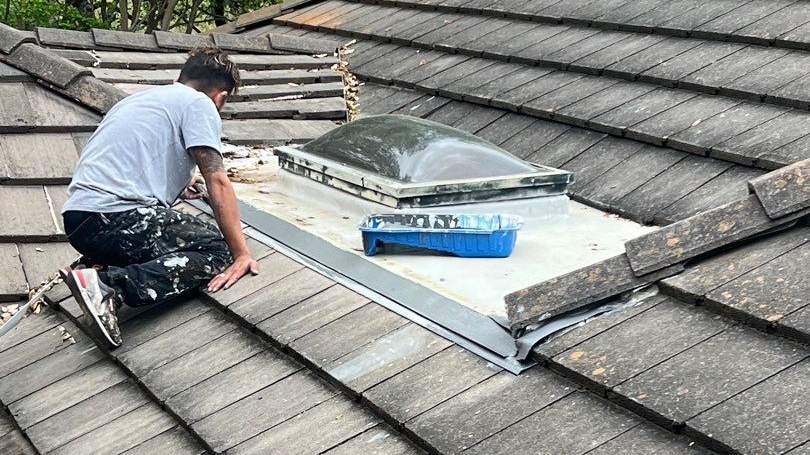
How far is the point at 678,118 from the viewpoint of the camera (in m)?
5.25

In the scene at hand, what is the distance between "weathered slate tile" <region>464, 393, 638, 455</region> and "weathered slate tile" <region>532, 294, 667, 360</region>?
21cm

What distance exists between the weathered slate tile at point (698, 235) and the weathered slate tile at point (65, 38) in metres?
4.54

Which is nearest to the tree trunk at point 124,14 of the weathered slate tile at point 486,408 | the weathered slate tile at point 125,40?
the weathered slate tile at point 125,40

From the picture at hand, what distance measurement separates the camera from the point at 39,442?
11.3 ft

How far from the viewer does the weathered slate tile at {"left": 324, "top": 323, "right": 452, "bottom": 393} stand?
304cm

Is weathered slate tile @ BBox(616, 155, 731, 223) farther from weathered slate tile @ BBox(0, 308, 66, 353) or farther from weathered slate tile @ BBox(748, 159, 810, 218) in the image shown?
weathered slate tile @ BBox(0, 308, 66, 353)

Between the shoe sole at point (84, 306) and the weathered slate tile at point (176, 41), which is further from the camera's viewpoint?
the weathered slate tile at point (176, 41)

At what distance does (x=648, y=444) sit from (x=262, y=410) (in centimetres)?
114

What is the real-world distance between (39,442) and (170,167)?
1243 mm

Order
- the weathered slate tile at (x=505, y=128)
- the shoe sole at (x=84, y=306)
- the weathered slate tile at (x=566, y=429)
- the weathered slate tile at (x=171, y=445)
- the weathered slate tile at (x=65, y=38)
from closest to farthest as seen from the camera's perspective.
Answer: the weathered slate tile at (x=566, y=429) < the weathered slate tile at (x=171, y=445) < the shoe sole at (x=84, y=306) < the weathered slate tile at (x=505, y=128) < the weathered slate tile at (x=65, y=38)

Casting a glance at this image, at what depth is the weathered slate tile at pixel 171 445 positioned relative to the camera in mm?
3099

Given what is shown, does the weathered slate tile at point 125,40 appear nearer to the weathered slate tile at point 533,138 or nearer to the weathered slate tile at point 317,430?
the weathered slate tile at point 533,138

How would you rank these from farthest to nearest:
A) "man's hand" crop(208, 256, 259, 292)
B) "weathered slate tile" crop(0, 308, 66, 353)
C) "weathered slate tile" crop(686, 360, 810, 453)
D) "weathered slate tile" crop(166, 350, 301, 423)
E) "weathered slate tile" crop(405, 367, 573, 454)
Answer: "weathered slate tile" crop(0, 308, 66, 353), "man's hand" crop(208, 256, 259, 292), "weathered slate tile" crop(166, 350, 301, 423), "weathered slate tile" crop(405, 367, 573, 454), "weathered slate tile" crop(686, 360, 810, 453)

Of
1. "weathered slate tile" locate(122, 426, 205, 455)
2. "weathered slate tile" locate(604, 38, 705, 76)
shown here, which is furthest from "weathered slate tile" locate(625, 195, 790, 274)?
"weathered slate tile" locate(604, 38, 705, 76)
